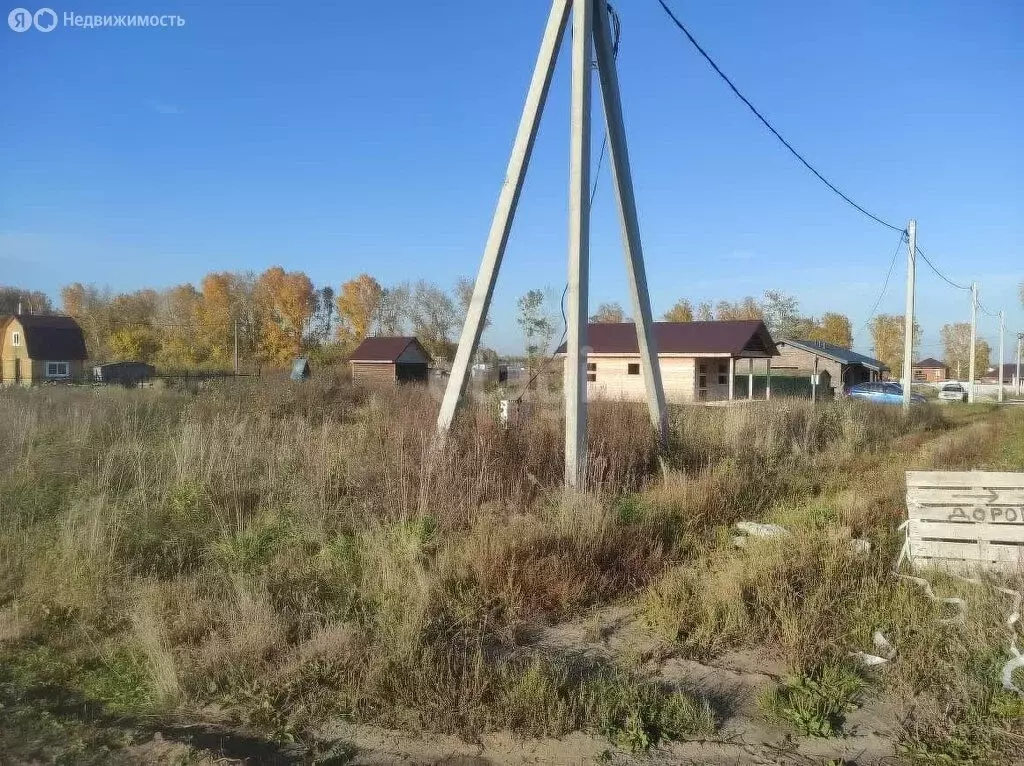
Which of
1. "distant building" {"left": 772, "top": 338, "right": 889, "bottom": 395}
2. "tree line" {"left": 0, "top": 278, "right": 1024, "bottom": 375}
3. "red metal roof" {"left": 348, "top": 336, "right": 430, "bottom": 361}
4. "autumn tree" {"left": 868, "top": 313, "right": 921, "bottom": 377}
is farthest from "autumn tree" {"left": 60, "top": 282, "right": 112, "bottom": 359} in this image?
"autumn tree" {"left": 868, "top": 313, "right": 921, "bottom": 377}

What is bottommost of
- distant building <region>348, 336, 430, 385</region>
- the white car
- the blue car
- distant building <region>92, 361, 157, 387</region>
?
the white car

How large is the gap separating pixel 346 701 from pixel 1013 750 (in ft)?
9.93

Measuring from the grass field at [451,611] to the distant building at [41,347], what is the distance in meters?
49.3

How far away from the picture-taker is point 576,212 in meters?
7.21

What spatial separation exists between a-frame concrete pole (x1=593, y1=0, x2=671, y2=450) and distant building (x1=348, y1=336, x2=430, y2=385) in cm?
3169

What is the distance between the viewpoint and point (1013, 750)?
3.12m

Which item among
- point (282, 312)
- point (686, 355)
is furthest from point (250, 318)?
point (686, 355)

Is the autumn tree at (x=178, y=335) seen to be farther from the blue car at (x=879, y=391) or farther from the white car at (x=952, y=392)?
the white car at (x=952, y=392)

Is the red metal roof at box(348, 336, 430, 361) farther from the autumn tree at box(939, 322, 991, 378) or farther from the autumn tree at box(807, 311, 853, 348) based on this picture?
the autumn tree at box(939, 322, 991, 378)

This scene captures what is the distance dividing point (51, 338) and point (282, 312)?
21387 mm

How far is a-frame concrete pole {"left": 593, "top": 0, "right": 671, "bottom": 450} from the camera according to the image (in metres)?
8.17

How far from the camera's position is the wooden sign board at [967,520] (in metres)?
5.20

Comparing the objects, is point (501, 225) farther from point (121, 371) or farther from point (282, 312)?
point (282, 312)

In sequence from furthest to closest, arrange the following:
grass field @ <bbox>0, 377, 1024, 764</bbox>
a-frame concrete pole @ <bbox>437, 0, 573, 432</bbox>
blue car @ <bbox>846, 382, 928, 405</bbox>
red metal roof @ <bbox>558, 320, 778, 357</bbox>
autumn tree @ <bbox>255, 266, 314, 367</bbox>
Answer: autumn tree @ <bbox>255, 266, 314, 367</bbox> < blue car @ <bbox>846, 382, 928, 405</bbox> < red metal roof @ <bbox>558, 320, 778, 357</bbox> < a-frame concrete pole @ <bbox>437, 0, 573, 432</bbox> < grass field @ <bbox>0, 377, 1024, 764</bbox>
